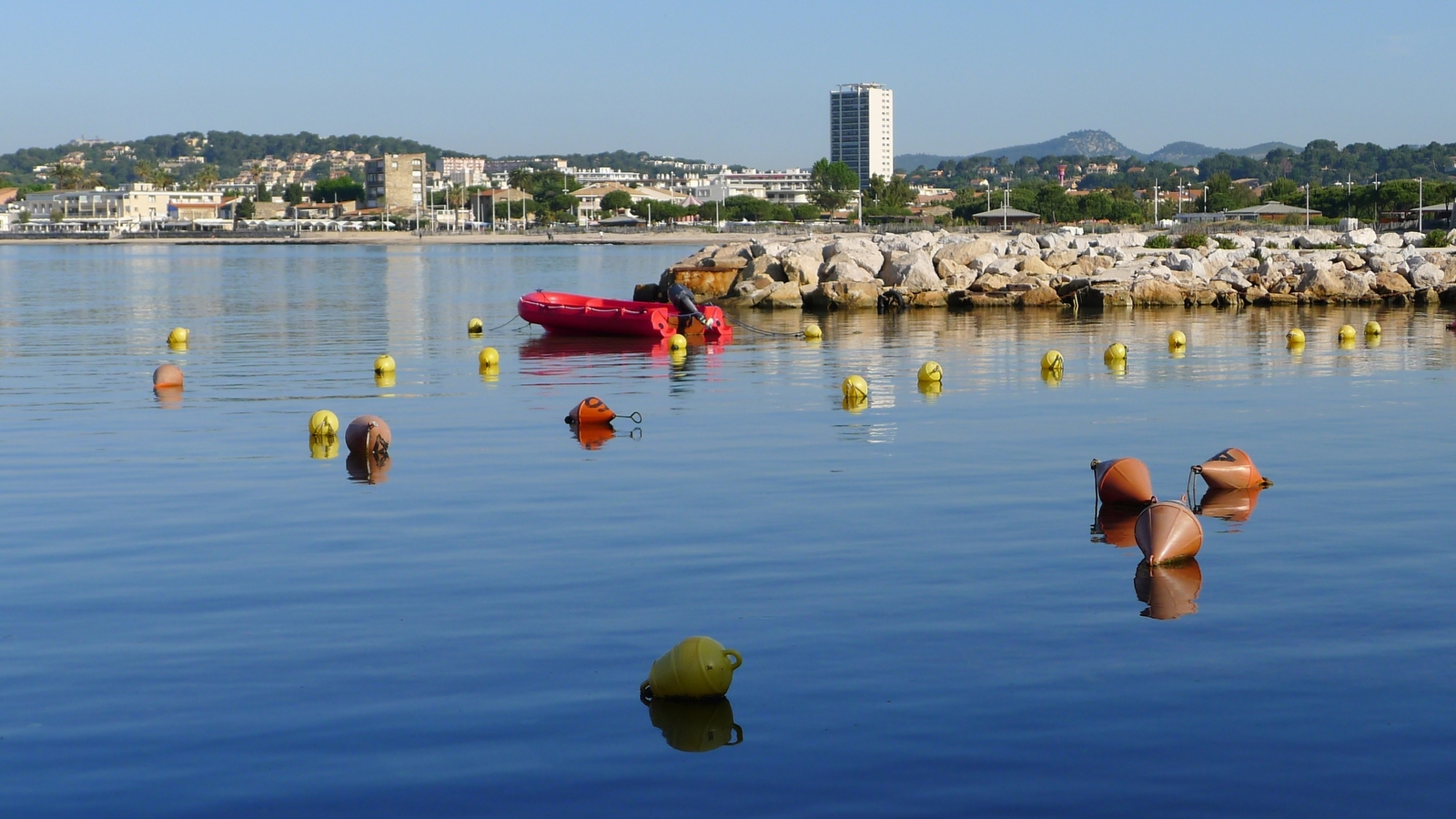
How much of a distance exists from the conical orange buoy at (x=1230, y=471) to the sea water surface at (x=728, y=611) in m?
0.31

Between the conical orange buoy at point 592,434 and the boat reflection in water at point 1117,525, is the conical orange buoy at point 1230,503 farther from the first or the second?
the conical orange buoy at point 592,434

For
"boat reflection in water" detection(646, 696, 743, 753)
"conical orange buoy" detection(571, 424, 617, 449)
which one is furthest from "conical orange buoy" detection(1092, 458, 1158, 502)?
"boat reflection in water" detection(646, 696, 743, 753)

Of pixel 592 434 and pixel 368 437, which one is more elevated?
pixel 368 437

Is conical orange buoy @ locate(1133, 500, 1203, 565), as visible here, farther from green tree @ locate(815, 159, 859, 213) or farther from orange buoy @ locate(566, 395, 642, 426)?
green tree @ locate(815, 159, 859, 213)

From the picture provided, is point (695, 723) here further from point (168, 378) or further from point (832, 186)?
point (832, 186)

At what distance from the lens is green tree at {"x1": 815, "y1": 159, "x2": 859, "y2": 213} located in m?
182

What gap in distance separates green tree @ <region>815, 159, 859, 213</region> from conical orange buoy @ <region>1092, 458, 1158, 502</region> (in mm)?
171147

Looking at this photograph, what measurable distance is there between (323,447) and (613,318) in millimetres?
14017

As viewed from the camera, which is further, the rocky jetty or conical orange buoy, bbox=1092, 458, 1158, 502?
the rocky jetty

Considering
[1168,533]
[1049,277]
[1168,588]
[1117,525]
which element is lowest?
[1168,588]

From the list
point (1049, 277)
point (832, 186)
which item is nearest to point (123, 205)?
point (832, 186)

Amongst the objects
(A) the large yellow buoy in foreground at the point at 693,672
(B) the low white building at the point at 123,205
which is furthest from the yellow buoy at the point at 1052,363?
(B) the low white building at the point at 123,205

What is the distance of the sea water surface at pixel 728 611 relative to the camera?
242 inches

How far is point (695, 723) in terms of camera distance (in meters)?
6.82
